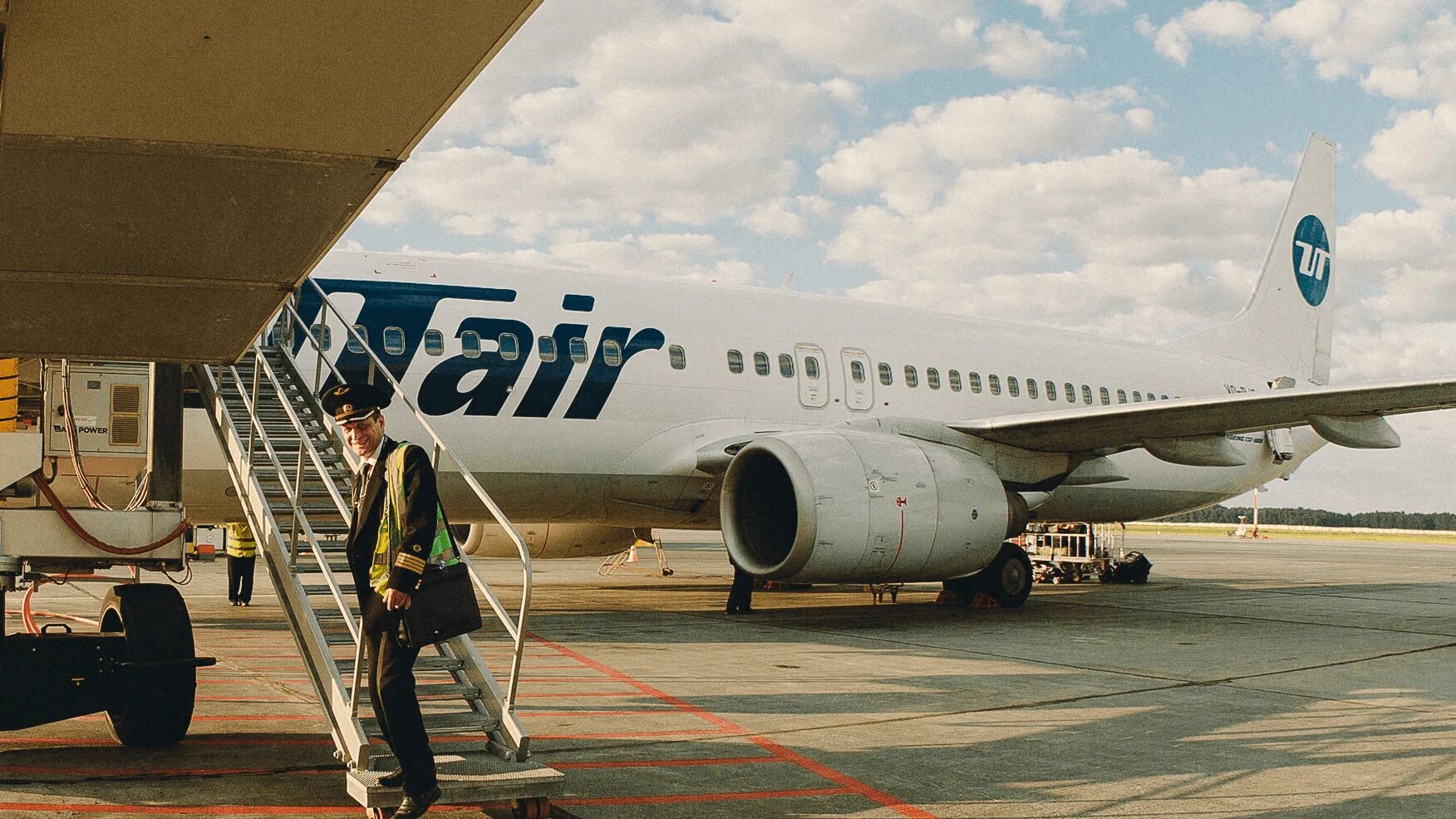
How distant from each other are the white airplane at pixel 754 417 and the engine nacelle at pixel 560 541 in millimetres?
73

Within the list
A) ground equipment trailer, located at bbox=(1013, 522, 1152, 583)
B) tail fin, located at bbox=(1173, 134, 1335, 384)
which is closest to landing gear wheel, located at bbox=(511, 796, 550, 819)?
ground equipment trailer, located at bbox=(1013, 522, 1152, 583)

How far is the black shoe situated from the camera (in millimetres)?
4234

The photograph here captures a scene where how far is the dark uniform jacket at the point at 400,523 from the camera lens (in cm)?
436

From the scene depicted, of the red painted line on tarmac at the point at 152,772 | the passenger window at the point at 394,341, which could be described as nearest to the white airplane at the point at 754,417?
the passenger window at the point at 394,341

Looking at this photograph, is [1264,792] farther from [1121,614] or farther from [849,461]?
[1121,614]

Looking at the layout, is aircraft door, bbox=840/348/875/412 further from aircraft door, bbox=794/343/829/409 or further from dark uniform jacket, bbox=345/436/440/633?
dark uniform jacket, bbox=345/436/440/633

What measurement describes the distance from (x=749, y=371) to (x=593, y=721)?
21.0ft

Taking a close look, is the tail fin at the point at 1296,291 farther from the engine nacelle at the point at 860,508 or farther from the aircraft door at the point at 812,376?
the engine nacelle at the point at 860,508

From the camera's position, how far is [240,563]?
13.7 meters

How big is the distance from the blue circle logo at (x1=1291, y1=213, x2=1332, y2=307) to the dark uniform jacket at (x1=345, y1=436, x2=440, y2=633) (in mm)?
18445

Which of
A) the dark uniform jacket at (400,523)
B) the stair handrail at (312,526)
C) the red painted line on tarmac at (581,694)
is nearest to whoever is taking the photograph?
the dark uniform jacket at (400,523)

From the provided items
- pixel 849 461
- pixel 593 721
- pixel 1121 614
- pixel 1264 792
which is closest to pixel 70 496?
pixel 593 721

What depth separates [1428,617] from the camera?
13.5 m

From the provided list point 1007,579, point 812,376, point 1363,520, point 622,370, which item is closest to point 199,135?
point 622,370
